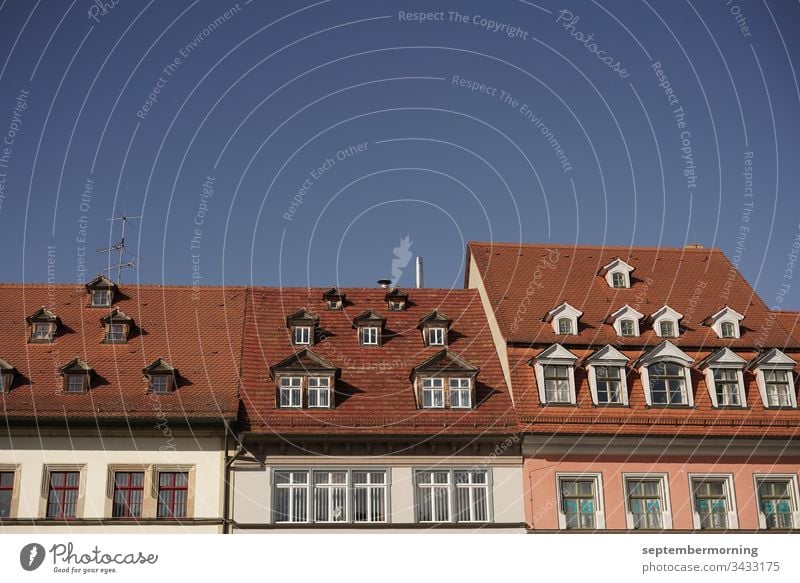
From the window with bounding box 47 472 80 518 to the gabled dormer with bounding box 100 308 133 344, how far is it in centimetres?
660

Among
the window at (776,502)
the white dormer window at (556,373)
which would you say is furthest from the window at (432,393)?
the window at (776,502)

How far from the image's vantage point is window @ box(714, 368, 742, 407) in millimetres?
41188

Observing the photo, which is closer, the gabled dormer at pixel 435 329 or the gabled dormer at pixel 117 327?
the gabled dormer at pixel 117 327

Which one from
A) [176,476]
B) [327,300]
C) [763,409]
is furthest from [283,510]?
[763,409]

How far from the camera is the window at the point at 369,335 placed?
43531mm

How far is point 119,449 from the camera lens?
125 feet

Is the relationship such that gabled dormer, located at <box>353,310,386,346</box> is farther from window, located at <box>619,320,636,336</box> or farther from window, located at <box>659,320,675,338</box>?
window, located at <box>659,320,675,338</box>

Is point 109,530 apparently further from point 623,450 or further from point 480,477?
point 623,450

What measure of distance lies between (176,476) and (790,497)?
21.3 m

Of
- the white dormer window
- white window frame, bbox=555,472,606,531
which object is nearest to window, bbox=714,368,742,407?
the white dormer window

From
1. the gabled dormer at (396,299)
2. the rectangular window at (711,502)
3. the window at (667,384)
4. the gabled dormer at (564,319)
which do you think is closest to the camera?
the rectangular window at (711,502)

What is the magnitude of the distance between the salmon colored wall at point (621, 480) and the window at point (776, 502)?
33cm

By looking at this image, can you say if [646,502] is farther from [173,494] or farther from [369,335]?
[173,494]

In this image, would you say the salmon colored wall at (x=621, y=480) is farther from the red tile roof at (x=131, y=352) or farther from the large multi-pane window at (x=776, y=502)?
the red tile roof at (x=131, y=352)
